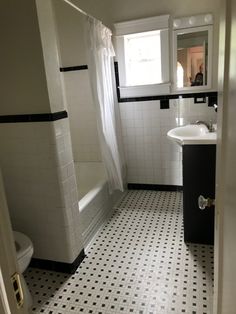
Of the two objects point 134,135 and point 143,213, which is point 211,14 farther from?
point 143,213

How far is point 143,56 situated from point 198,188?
1.74 metres

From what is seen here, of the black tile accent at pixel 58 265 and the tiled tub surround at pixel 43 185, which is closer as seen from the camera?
the tiled tub surround at pixel 43 185

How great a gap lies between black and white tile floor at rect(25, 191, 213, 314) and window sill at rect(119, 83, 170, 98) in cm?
147

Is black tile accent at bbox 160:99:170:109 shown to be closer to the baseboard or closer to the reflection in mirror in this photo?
the reflection in mirror

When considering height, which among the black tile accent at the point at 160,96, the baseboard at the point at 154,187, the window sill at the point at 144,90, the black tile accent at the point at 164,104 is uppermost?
the window sill at the point at 144,90

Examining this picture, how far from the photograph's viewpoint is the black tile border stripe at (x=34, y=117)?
5.72 ft

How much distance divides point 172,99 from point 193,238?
157cm

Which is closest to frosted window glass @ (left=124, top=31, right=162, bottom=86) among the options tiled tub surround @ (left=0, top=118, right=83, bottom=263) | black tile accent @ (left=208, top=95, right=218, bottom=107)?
black tile accent @ (left=208, top=95, right=218, bottom=107)

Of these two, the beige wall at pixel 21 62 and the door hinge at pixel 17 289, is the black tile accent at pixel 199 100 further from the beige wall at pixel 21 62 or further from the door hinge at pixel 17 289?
the door hinge at pixel 17 289

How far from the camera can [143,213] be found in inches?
113

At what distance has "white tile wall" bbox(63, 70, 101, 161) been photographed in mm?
3139

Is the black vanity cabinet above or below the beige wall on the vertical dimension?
below

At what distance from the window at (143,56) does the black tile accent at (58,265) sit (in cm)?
197

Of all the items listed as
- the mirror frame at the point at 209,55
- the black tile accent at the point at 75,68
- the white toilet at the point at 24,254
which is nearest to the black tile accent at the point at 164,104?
the mirror frame at the point at 209,55
